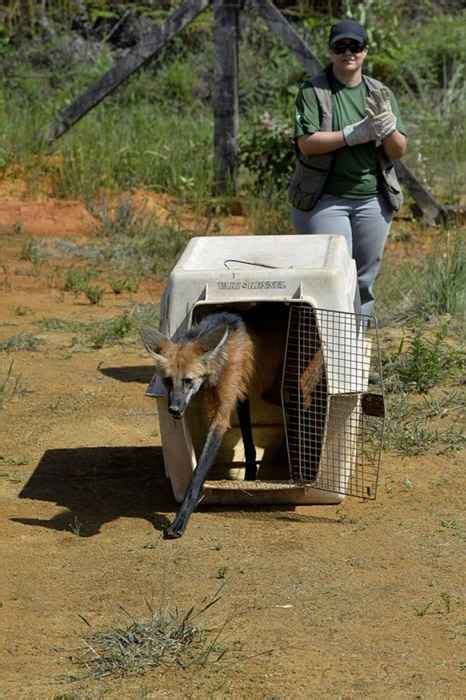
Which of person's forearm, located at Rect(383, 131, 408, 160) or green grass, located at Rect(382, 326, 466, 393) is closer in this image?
person's forearm, located at Rect(383, 131, 408, 160)

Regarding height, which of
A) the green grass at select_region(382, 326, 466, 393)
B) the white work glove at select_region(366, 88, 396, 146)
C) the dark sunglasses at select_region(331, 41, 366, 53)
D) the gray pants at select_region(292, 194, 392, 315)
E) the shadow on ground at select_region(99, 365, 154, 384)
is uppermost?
the dark sunglasses at select_region(331, 41, 366, 53)

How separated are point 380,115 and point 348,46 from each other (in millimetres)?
453

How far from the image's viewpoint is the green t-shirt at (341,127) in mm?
6094

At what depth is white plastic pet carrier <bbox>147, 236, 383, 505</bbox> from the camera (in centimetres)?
504

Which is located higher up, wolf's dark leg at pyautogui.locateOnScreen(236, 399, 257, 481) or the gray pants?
the gray pants

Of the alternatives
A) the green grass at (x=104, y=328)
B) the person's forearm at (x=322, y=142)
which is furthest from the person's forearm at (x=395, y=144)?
the green grass at (x=104, y=328)

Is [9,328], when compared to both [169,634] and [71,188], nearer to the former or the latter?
[71,188]

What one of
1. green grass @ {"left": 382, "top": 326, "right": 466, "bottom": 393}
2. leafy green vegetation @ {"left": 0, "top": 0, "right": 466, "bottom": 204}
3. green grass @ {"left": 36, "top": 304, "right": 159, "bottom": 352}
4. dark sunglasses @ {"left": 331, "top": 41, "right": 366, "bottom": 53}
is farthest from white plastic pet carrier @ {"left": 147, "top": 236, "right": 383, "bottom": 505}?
leafy green vegetation @ {"left": 0, "top": 0, "right": 466, "bottom": 204}

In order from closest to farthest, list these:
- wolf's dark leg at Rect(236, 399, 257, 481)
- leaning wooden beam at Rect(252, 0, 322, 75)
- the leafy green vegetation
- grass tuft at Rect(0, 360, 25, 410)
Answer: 1. wolf's dark leg at Rect(236, 399, 257, 481)
2. grass tuft at Rect(0, 360, 25, 410)
3. leaning wooden beam at Rect(252, 0, 322, 75)
4. the leafy green vegetation

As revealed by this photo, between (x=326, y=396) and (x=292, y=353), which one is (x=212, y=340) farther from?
(x=292, y=353)

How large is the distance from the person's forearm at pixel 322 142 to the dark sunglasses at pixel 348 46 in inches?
17.2

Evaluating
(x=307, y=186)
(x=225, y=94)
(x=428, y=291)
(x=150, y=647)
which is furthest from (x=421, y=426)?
(x=225, y=94)

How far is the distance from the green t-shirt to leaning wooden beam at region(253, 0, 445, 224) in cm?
473

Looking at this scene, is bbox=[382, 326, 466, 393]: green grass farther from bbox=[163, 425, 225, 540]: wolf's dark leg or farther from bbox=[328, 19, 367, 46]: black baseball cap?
bbox=[163, 425, 225, 540]: wolf's dark leg
